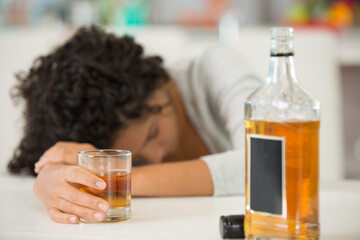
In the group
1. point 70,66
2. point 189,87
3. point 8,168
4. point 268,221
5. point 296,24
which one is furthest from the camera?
point 296,24

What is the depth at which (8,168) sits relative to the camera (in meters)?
1.39

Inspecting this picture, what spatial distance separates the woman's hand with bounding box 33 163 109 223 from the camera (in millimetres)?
755

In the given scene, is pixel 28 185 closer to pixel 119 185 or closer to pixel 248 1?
Answer: pixel 119 185

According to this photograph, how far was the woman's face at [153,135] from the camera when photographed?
1269 millimetres

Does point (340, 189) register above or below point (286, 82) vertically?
below

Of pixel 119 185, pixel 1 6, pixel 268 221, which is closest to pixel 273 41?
pixel 268 221

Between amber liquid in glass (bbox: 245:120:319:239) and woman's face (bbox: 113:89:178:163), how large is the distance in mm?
692

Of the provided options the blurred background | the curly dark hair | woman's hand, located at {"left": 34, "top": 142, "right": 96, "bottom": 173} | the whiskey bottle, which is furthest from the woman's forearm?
the blurred background

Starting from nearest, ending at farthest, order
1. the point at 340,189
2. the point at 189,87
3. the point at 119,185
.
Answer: the point at 119,185 < the point at 340,189 < the point at 189,87

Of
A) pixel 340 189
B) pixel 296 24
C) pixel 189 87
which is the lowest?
pixel 340 189

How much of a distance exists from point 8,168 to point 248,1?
2296 mm

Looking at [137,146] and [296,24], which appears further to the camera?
[296,24]

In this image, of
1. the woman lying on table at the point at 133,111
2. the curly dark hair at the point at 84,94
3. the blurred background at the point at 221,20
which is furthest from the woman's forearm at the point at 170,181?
the blurred background at the point at 221,20

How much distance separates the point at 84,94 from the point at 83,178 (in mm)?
471
